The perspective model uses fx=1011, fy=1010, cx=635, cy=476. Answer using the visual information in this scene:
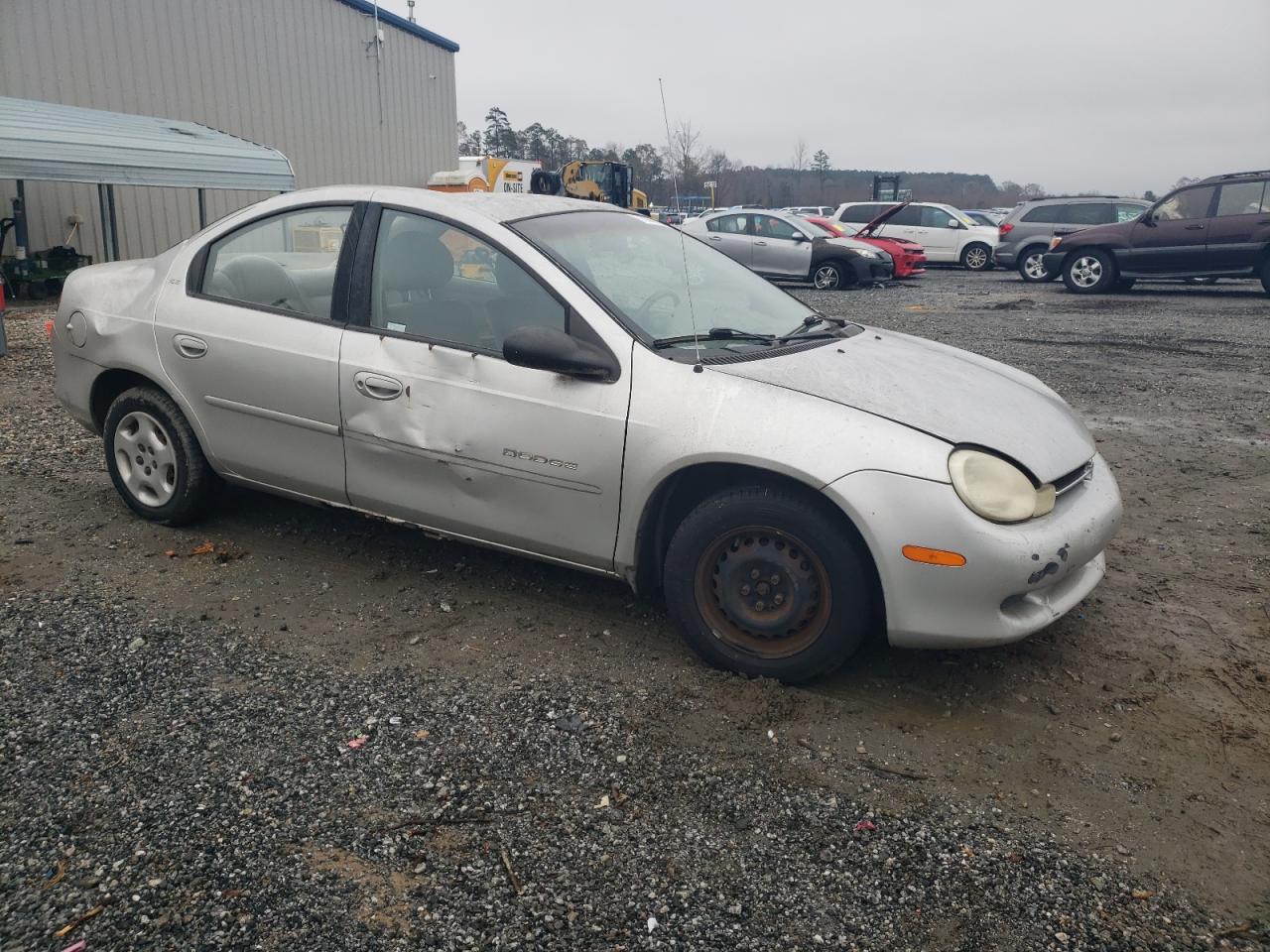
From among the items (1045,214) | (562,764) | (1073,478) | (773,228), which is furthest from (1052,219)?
(562,764)

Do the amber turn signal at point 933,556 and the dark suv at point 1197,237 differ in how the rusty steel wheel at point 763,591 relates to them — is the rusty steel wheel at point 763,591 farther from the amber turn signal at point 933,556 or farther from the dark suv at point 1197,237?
the dark suv at point 1197,237

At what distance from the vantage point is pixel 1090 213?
20094 millimetres

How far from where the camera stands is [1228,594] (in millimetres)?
4207

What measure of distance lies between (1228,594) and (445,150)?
2624cm

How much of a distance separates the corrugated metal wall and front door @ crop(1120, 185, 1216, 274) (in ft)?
53.3

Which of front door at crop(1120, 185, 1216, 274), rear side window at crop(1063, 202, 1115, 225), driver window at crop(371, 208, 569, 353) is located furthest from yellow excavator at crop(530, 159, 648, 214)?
driver window at crop(371, 208, 569, 353)

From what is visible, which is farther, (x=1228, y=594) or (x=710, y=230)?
→ (x=710, y=230)

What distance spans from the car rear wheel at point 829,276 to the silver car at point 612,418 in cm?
1411

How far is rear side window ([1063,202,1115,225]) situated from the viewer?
20016mm

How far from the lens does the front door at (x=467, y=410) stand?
11.6ft

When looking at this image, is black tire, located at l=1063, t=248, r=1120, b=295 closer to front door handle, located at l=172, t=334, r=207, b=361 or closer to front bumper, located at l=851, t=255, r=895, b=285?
→ front bumper, located at l=851, t=255, r=895, b=285

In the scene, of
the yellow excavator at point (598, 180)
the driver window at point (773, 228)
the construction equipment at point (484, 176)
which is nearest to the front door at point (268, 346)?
the driver window at point (773, 228)

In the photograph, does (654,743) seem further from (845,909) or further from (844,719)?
(845,909)

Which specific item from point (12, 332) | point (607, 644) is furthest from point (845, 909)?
point (12, 332)
